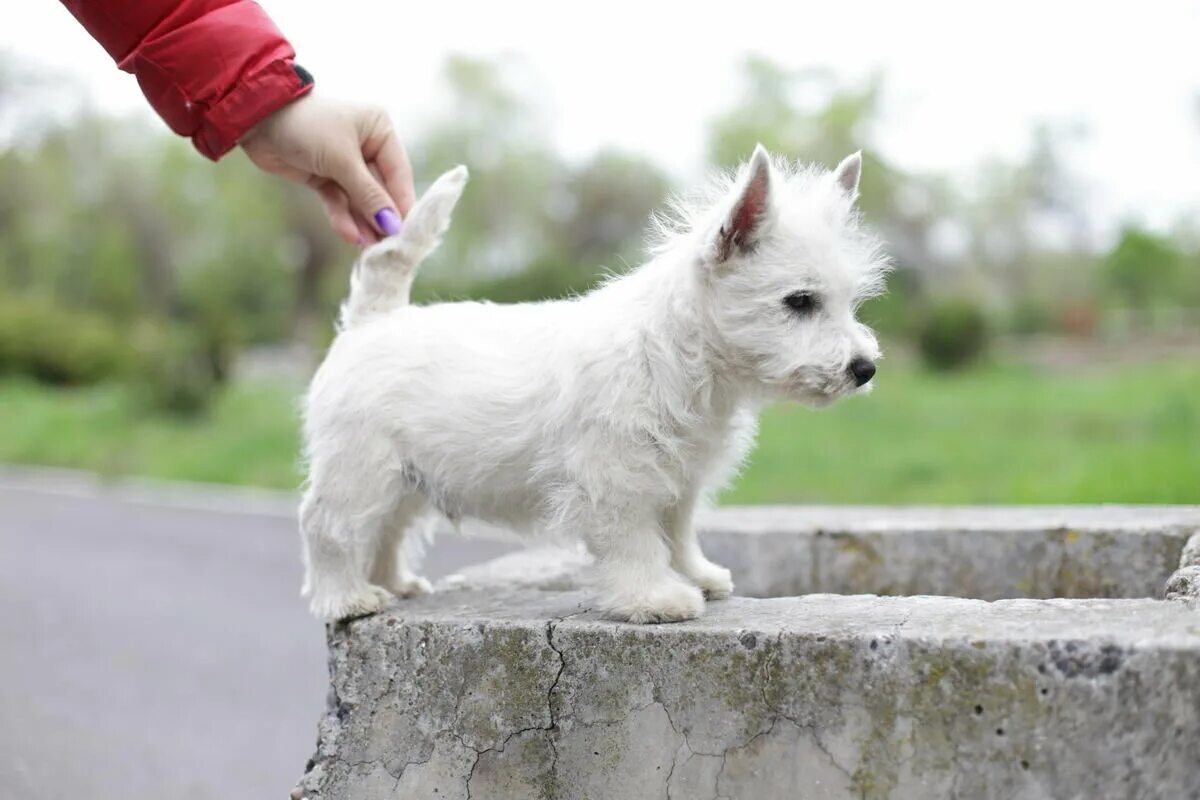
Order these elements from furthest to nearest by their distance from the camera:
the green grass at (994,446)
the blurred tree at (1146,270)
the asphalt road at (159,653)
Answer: the blurred tree at (1146,270)
the green grass at (994,446)
the asphalt road at (159,653)

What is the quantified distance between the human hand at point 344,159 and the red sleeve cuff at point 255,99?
49mm

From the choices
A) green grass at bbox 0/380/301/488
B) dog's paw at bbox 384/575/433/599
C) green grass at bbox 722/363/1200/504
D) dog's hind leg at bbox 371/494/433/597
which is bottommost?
green grass at bbox 0/380/301/488

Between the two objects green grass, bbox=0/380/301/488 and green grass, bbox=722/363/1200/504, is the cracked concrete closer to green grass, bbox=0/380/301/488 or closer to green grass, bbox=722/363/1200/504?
green grass, bbox=722/363/1200/504

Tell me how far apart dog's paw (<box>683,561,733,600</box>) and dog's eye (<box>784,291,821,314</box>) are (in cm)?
88

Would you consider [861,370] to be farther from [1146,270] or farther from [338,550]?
[1146,270]

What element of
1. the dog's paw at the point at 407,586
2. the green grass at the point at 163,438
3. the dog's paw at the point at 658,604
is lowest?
the green grass at the point at 163,438

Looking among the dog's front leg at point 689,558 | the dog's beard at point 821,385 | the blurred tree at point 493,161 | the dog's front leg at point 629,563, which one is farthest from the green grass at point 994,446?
the blurred tree at point 493,161

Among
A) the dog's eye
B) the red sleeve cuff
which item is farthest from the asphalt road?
the dog's eye

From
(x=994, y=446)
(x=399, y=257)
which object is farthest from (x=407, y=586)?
(x=994, y=446)

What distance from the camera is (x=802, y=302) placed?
9.87 feet

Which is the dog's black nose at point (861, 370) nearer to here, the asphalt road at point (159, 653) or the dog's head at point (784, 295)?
the dog's head at point (784, 295)

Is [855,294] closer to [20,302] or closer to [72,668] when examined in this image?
[72,668]

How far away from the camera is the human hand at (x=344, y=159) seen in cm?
360

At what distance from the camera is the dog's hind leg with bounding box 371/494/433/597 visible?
146 inches
